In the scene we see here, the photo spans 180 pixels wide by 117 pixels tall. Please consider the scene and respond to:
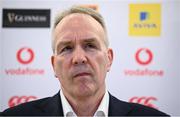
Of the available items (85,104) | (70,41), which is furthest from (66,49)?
(85,104)

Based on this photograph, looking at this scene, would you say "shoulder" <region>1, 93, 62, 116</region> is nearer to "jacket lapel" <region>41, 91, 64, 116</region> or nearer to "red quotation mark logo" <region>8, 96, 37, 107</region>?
"jacket lapel" <region>41, 91, 64, 116</region>

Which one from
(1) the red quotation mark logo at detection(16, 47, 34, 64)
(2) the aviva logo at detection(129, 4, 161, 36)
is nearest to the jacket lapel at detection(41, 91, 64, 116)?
(1) the red quotation mark logo at detection(16, 47, 34, 64)

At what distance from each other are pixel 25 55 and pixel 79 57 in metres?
1.38

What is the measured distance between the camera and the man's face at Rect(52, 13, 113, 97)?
3.60 ft

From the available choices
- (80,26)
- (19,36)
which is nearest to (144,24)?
(19,36)

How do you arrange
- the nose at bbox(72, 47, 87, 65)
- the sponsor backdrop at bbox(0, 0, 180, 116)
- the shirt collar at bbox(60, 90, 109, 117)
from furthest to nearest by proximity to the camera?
the sponsor backdrop at bbox(0, 0, 180, 116) → the shirt collar at bbox(60, 90, 109, 117) → the nose at bbox(72, 47, 87, 65)

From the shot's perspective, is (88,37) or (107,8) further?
(107,8)

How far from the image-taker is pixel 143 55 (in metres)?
2.30

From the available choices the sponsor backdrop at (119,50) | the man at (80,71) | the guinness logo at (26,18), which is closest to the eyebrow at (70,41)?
the man at (80,71)

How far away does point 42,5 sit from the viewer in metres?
2.36

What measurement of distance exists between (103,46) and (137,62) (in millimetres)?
1177

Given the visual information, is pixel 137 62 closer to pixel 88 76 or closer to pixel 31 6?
pixel 31 6

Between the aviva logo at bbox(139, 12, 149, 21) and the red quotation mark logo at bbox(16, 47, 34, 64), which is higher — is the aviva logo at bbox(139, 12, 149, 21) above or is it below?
above

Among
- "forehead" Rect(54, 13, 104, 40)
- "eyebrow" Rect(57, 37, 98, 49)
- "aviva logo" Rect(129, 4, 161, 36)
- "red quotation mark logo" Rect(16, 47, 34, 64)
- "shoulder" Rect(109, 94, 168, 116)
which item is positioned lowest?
"shoulder" Rect(109, 94, 168, 116)
